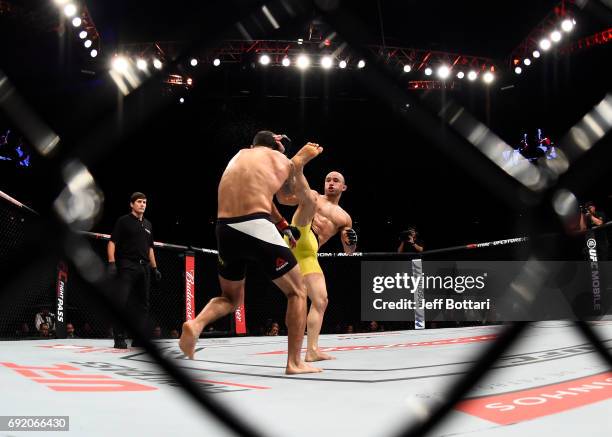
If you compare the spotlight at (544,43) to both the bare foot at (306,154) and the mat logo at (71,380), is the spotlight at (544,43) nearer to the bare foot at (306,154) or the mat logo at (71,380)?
the bare foot at (306,154)

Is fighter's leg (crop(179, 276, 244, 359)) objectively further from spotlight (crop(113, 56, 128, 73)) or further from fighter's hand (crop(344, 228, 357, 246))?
spotlight (crop(113, 56, 128, 73))

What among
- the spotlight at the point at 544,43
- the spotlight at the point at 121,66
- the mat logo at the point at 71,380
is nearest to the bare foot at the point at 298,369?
the mat logo at the point at 71,380

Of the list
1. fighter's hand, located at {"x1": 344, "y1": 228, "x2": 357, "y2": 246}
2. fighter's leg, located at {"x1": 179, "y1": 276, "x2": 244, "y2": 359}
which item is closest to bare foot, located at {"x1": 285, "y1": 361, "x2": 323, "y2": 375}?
fighter's leg, located at {"x1": 179, "y1": 276, "x2": 244, "y2": 359}

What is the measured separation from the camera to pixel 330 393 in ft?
6.66

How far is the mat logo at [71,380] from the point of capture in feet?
6.54

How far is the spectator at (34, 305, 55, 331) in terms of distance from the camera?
5.40 m

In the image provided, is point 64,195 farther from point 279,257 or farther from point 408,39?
point 408,39

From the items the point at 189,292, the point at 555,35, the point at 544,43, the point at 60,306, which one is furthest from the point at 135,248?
the point at 555,35

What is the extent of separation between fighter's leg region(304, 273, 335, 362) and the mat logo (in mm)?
1295

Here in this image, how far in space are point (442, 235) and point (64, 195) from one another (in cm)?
1130

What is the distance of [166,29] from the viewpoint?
93.7 inches

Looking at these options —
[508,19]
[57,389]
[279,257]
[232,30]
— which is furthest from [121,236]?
[508,19]

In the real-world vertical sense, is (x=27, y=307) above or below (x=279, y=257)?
below

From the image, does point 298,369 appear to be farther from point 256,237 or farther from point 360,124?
point 360,124
